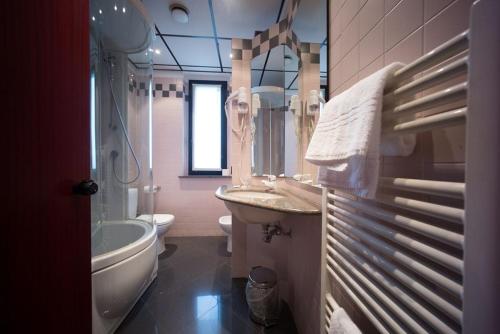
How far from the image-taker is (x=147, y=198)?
1.81 m

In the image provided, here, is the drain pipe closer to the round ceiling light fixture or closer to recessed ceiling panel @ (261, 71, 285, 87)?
recessed ceiling panel @ (261, 71, 285, 87)

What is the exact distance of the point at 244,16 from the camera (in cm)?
162

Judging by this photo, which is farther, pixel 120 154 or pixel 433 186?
pixel 120 154

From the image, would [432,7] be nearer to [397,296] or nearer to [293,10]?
[397,296]

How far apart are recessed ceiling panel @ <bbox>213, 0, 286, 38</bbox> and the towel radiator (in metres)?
1.50

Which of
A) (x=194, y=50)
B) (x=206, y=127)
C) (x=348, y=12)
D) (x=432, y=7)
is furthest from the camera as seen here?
(x=206, y=127)

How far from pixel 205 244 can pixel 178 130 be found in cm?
148

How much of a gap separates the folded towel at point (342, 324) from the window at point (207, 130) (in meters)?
2.24

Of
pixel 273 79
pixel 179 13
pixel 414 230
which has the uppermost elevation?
pixel 179 13

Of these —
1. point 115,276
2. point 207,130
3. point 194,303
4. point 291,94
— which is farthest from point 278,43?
point 194,303

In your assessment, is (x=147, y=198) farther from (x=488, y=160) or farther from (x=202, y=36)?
(x=488, y=160)

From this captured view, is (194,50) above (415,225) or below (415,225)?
above

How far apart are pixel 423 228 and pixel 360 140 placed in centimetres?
20

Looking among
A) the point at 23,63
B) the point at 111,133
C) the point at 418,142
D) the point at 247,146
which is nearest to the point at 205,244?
the point at 247,146
